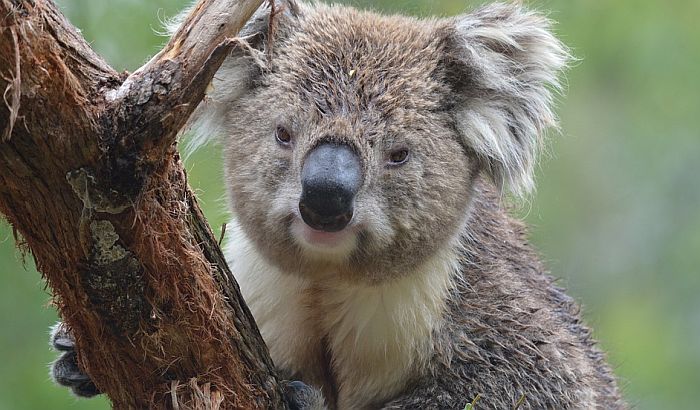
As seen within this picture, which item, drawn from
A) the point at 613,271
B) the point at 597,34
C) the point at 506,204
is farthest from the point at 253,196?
the point at 613,271

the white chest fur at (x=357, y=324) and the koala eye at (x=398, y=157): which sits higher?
the koala eye at (x=398, y=157)

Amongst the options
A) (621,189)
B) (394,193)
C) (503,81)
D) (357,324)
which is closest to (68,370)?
(357,324)

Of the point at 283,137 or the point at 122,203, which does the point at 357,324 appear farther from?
the point at 122,203

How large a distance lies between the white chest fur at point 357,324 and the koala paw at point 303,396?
302mm

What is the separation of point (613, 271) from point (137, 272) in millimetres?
11236

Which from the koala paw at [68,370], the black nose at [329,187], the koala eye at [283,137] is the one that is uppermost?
the koala eye at [283,137]

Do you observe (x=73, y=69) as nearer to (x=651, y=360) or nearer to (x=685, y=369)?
(x=651, y=360)

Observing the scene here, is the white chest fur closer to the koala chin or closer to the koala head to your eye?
the koala chin

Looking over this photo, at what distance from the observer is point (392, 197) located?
3.91 m

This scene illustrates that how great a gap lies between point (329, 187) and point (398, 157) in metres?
0.53

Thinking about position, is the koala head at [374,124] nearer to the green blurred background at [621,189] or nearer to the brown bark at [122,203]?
→ the brown bark at [122,203]

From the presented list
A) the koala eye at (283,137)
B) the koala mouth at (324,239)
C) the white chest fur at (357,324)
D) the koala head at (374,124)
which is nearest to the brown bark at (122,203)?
the koala mouth at (324,239)

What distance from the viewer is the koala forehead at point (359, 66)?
3961mm

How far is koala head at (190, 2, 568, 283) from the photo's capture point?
12.6ft
